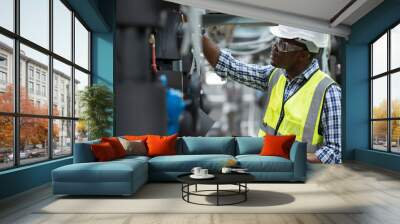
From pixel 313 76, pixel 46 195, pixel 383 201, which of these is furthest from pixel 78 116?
pixel 383 201

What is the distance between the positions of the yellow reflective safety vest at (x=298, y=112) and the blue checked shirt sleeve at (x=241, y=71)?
28 centimetres

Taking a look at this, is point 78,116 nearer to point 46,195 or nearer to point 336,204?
point 46,195

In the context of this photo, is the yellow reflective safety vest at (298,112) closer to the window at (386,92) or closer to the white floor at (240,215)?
the window at (386,92)

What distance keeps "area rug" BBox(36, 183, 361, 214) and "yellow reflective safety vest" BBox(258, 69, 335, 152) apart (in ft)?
8.73

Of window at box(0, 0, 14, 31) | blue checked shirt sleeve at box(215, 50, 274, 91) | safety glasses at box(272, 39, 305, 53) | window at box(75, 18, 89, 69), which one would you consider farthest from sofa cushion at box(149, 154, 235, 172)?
safety glasses at box(272, 39, 305, 53)

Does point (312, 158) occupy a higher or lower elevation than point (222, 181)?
lower

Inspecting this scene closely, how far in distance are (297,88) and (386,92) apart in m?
2.01

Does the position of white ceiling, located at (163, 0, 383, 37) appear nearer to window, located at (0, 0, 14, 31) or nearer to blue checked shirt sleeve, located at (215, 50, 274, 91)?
blue checked shirt sleeve, located at (215, 50, 274, 91)

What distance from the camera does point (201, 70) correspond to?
27.2 feet

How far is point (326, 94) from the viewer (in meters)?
8.43

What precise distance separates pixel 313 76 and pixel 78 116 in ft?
15.3

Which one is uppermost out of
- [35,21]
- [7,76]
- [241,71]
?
[35,21]

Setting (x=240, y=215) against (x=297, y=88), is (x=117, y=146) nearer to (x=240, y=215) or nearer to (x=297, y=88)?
(x=240, y=215)

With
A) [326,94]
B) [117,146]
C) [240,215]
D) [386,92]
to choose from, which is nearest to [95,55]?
[117,146]
